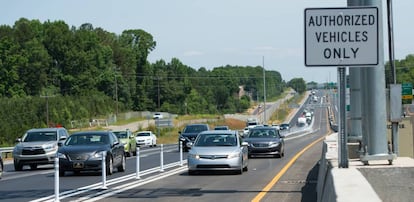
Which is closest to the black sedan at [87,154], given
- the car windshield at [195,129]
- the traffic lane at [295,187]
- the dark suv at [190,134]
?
the traffic lane at [295,187]

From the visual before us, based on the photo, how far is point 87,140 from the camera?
84.5ft

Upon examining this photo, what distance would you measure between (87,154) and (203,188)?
6.70 metres

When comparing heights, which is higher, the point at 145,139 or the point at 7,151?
the point at 145,139

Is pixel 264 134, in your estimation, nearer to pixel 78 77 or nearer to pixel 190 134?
pixel 190 134

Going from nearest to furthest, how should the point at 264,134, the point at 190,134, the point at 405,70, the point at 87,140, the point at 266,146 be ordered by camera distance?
the point at 87,140, the point at 266,146, the point at 264,134, the point at 190,134, the point at 405,70

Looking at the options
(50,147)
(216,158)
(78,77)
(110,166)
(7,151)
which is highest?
(78,77)

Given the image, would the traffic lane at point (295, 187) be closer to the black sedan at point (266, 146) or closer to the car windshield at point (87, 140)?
the car windshield at point (87, 140)

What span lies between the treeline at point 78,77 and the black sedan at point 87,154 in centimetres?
4770

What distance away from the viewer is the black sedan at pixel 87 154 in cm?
2414

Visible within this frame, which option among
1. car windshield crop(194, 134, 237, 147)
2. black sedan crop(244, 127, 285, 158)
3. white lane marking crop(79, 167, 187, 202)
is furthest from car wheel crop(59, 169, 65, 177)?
black sedan crop(244, 127, 285, 158)

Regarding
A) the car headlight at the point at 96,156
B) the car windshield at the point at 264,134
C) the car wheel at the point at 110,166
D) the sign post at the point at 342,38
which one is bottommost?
the car wheel at the point at 110,166

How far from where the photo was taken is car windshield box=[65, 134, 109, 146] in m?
25.5

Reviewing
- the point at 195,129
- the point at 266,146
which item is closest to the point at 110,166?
the point at 266,146

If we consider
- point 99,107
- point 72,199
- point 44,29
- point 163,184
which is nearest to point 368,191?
point 72,199
